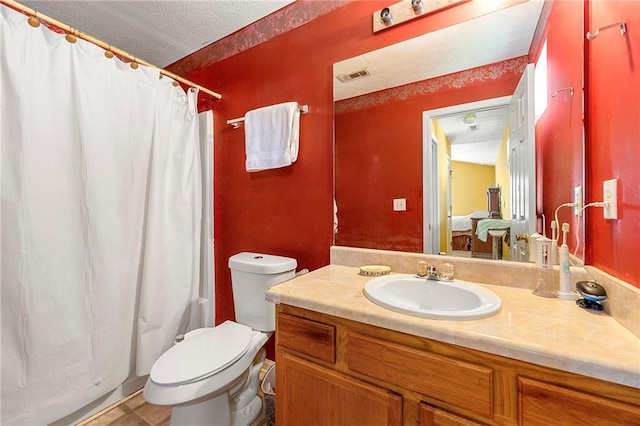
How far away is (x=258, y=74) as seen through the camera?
5.79ft

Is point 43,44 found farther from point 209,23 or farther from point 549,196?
point 549,196

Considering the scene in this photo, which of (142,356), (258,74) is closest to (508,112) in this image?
(258,74)

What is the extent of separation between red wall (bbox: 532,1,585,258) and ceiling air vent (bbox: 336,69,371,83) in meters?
0.71

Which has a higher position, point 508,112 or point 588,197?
point 508,112

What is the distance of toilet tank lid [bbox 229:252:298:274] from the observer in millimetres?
1450

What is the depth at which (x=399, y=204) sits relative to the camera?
134 cm

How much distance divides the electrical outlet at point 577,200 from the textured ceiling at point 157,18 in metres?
1.71

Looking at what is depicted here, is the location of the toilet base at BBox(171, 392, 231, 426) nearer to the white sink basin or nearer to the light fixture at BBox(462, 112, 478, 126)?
the white sink basin

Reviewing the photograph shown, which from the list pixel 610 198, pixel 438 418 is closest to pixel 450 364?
pixel 438 418

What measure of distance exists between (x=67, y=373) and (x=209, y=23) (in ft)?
6.91

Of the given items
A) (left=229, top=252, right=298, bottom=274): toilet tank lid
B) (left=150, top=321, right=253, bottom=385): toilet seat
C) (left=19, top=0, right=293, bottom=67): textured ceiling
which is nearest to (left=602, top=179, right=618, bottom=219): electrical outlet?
(left=229, top=252, right=298, bottom=274): toilet tank lid

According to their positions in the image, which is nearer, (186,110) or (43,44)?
(43,44)

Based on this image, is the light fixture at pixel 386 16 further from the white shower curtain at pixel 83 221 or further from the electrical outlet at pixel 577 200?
the white shower curtain at pixel 83 221

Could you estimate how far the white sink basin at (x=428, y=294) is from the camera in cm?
85
